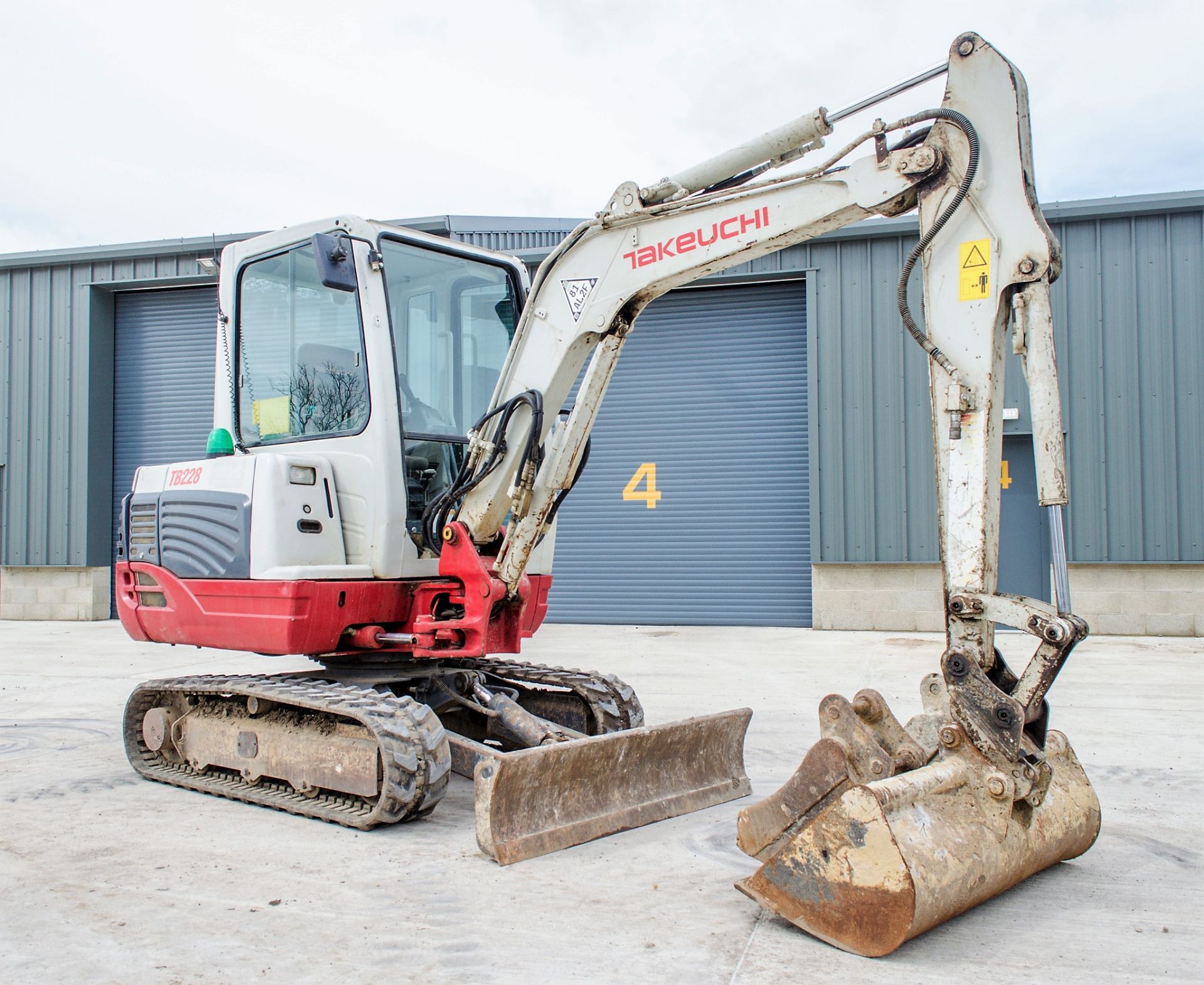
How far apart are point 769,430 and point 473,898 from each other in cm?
1121

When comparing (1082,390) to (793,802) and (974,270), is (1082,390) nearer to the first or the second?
(974,270)

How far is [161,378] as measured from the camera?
1662 centimetres

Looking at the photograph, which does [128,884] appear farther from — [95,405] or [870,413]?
[95,405]

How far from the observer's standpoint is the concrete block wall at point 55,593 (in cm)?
1619

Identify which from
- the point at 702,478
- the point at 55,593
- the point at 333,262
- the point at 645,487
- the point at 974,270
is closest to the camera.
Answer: the point at 974,270

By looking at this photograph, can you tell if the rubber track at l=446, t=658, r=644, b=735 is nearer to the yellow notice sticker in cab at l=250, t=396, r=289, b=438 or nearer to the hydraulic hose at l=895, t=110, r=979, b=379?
the yellow notice sticker in cab at l=250, t=396, r=289, b=438

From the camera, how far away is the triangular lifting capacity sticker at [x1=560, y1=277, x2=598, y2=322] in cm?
535

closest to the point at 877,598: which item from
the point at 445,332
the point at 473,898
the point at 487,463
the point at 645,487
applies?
the point at 645,487

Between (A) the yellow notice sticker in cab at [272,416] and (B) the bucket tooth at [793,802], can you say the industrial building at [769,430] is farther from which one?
(B) the bucket tooth at [793,802]

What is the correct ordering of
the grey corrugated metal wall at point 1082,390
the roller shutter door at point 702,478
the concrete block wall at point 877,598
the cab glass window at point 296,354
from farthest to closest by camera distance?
the roller shutter door at point 702,478, the concrete block wall at point 877,598, the grey corrugated metal wall at point 1082,390, the cab glass window at point 296,354

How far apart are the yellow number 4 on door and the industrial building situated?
3cm

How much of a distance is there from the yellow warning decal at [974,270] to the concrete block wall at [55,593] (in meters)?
15.3

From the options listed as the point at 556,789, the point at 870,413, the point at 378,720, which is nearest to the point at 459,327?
the point at 378,720

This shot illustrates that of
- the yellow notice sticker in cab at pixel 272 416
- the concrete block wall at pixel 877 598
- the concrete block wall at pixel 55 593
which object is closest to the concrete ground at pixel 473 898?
the yellow notice sticker in cab at pixel 272 416
